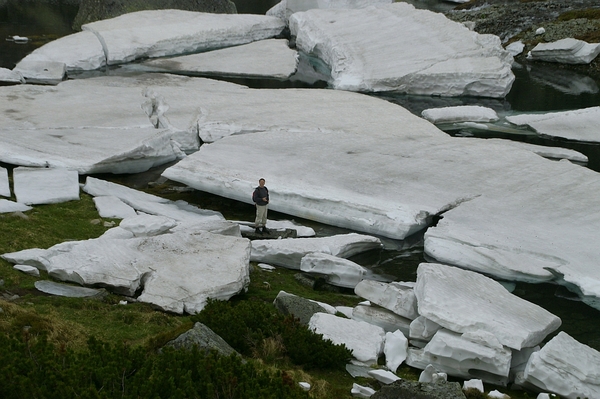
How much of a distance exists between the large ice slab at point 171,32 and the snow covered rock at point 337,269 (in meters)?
25.4

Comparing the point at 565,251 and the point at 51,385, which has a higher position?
the point at 51,385

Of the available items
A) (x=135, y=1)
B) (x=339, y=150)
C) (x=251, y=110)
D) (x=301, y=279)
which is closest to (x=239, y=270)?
(x=301, y=279)

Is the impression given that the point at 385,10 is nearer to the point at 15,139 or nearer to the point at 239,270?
the point at 15,139

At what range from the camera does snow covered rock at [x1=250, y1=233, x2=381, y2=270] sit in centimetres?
1783

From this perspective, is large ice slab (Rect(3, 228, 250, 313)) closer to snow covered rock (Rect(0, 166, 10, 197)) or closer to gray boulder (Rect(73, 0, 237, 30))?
snow covered rock (Rect(0, 166, 10, 197))

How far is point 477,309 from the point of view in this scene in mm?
14172

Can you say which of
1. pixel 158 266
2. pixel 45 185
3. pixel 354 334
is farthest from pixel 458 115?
pixel 354 334

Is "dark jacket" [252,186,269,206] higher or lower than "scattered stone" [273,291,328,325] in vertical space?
higher

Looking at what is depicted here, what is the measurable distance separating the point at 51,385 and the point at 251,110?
20.8m

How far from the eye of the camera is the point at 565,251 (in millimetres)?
18391

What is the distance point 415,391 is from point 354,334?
3.42 meters

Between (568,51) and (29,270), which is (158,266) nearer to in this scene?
(29,270)

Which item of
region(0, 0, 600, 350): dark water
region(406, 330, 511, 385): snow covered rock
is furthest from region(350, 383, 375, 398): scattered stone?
region(0, 0, 600, 350): dark water

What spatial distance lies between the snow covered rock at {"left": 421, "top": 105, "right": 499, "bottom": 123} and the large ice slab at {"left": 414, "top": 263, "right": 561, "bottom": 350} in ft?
55.4
